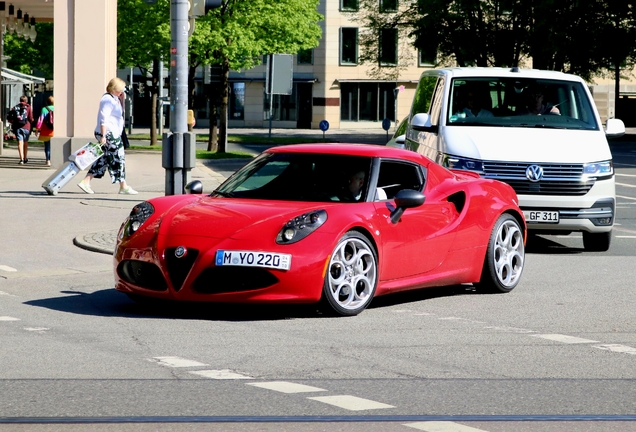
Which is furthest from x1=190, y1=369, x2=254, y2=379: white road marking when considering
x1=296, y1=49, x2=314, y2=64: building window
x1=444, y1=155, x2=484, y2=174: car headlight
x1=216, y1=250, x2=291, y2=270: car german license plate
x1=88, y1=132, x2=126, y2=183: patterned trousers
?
x1=296, y1=49, x2=314, y2=64: building window

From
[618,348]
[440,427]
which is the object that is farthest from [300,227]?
[440,427]

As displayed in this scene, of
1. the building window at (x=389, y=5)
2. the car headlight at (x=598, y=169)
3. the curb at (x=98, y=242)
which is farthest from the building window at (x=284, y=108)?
the car headlight at (x=598, y=169)

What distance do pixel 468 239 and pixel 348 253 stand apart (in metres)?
1.60

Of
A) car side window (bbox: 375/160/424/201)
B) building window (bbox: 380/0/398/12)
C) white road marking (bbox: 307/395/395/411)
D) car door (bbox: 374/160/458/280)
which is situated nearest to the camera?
white road marking (bbox: 307/395/395/411)

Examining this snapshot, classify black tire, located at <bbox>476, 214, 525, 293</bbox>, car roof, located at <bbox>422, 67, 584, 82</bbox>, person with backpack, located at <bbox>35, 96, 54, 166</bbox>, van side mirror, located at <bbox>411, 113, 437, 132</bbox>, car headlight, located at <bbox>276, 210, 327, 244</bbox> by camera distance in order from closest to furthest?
car headlight, located at <bbox>276, 210, 327, 244</bbox> → black tire, located at <bbox>476, 214, 525, 293</bbox> → van side mirror, located at <bbox>411, 113, 437, 132</bbox> → car roof, located at <bbox>422, 67, 584, 82</bbox> → person with backpack, located at <bbox>35, 96, 54, 166</bbox>

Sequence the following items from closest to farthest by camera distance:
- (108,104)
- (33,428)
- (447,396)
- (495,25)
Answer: (33,428) < (447,396) < (108,104) < (495,25)

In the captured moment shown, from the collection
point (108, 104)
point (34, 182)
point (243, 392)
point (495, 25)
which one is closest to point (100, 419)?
point (243, 392)

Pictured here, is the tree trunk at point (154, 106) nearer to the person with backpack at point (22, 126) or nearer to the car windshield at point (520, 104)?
the person with backpack at point (22, 126)

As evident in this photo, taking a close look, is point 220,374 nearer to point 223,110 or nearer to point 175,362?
point 175,362

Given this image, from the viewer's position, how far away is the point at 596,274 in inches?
478

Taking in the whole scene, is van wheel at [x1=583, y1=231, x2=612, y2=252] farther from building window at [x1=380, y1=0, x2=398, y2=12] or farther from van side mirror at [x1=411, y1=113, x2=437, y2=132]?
building window at [x1=380, y1=0, x2=398, y2=12]

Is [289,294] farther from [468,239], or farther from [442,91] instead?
[442,91]

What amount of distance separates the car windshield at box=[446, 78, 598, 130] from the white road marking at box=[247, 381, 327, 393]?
27.5ft

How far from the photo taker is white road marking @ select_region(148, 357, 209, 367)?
7073 mm
